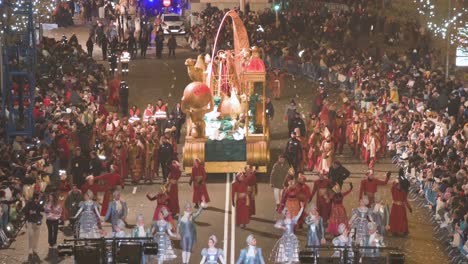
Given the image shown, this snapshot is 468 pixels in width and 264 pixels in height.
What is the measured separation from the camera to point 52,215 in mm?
22484

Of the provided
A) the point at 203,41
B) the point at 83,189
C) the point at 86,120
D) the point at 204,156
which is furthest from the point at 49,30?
the point at 83,189

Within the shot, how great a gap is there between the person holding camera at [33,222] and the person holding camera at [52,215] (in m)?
0.46

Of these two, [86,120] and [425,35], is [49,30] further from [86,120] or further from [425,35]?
[86,120]

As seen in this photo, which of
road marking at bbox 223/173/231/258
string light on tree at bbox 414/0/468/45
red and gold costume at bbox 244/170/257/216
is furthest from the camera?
string light on tree at bbox 414/0/468/45

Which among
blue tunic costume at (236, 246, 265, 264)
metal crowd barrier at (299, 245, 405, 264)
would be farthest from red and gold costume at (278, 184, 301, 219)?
metal crowd barrier at (299, 245, 405, 264)

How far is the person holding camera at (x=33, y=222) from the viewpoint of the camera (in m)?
21.8

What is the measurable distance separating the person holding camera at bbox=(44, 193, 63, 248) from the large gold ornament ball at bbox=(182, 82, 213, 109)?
5992mm

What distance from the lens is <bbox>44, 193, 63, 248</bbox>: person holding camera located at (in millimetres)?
22484

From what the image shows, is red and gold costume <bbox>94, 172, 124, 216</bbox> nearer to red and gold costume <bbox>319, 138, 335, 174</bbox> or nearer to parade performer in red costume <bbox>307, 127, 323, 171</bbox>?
red and gold costume <bbox>319, 138, 335, 174</bbox>

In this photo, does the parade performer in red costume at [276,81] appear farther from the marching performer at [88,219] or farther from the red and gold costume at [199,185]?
the marching performer at [88,219]

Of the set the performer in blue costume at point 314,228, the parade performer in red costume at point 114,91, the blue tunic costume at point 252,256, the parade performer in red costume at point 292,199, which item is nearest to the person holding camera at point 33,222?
the blue tunic costume at point 252,256

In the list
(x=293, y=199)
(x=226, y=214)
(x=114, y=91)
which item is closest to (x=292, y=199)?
(x=293, y=199)

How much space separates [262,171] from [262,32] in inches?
680

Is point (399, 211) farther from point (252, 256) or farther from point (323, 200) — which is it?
point (252, 256)
